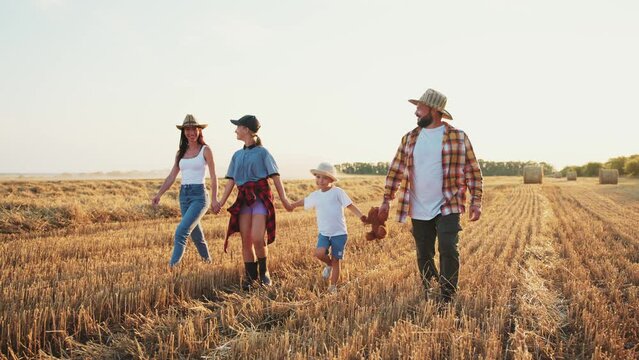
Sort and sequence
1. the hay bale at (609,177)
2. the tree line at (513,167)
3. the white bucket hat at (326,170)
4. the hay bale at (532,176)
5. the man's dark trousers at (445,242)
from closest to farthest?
the man's dark trousers at (445,242) < the white bucket hat at (326,170) < the hay bale at (532,176) < the hay bale at (609,177) < the tree line at (513,167)

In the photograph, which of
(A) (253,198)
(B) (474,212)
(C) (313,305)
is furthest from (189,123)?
(B) (474,212)

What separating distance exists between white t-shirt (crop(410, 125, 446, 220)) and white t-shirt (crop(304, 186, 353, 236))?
3.01 ft

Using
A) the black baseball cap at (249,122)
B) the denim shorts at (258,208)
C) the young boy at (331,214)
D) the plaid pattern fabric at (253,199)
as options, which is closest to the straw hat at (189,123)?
the black baseball cap at (249,122)

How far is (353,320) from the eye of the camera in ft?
13.6

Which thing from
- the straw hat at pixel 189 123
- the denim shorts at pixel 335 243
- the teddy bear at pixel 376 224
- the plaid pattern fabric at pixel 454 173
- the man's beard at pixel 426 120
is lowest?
the denim shorts at pixel 335 243

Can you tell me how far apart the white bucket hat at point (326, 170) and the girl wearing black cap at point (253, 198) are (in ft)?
1.96

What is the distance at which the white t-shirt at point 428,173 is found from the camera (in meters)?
4.93

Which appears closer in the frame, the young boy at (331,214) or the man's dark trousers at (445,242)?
the man's dark trousers at (445,242)

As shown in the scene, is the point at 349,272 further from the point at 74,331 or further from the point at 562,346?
the point at 74,331

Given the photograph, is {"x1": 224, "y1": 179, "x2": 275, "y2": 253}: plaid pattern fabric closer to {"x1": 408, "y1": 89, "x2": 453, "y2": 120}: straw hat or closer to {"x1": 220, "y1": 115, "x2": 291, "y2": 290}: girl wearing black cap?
{"x1": 220, "y1": 115, "x2": 291, "y2": 290}: girl wearing black cap

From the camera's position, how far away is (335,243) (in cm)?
561

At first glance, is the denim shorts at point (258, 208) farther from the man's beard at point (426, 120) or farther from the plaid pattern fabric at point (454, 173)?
the man's beard at point (426, 120)

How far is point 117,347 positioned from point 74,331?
0.76 meters

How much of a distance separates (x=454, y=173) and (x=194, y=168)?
12.3 feet
